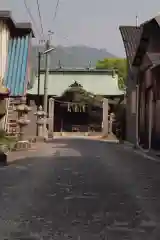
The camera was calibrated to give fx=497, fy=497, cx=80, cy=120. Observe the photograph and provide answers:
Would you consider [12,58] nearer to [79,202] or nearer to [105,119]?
[105,119]

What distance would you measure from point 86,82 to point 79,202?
119 feet

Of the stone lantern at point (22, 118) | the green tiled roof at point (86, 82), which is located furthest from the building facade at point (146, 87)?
the green tiled roof at point (86, 82)

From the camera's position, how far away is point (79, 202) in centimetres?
905

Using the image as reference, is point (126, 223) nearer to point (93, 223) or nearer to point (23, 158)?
point (93, 223)

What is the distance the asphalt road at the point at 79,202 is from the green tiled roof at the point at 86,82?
1130 inches

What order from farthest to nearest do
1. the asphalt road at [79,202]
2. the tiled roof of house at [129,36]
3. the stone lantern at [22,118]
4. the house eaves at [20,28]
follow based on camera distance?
the tiled roof of house at [129,36] < the house eaves at [20,28] < the stone lantern at [22,118] < the asphalt road at [79,202]

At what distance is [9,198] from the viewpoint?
9430 mm

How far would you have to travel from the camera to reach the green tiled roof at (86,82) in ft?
143

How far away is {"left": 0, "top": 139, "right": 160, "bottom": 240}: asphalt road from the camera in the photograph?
697 cm

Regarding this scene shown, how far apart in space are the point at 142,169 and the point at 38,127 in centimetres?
1848

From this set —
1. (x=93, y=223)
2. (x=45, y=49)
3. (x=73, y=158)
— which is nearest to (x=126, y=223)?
(x=93, y=223)

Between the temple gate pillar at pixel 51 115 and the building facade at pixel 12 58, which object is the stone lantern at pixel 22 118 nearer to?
the building facade at pixel 12 58

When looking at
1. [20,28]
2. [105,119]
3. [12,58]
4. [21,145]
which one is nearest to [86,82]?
[105,119]

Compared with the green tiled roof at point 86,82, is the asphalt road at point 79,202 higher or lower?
lower
